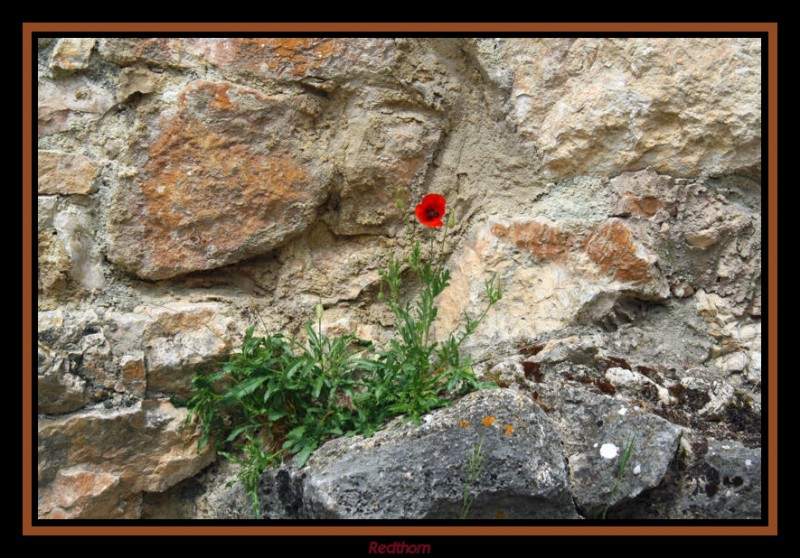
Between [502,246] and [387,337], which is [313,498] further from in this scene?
[502,246]

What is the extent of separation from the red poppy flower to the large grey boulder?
65 cm

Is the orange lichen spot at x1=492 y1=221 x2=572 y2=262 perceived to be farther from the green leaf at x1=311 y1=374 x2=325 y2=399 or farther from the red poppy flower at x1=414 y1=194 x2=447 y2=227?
the green leaf at x1=311 y1=374 x2=325 y2=399

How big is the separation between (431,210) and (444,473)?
0.91 meters

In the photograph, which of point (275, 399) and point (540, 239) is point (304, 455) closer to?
point (275, 399)

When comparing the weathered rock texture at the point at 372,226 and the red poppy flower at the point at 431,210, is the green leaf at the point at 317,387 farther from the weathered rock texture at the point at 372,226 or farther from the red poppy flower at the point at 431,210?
the red poppy flower at the point at 431,210

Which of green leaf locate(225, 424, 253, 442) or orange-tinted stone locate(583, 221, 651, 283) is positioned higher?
orange-tinted stone locate(583, 221, 651, 283)

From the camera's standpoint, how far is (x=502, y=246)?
8.79 feet

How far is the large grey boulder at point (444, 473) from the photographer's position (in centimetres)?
207

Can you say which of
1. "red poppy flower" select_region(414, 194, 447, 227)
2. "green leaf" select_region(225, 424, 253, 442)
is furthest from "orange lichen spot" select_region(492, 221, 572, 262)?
"green leaf" select_region(225, 424, 253, 442)

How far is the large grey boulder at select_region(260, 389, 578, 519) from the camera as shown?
2.07 meters

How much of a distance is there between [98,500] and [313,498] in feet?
2.58

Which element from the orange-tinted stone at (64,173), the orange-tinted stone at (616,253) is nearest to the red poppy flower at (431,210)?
the orange-tinted stone at (616,253)
